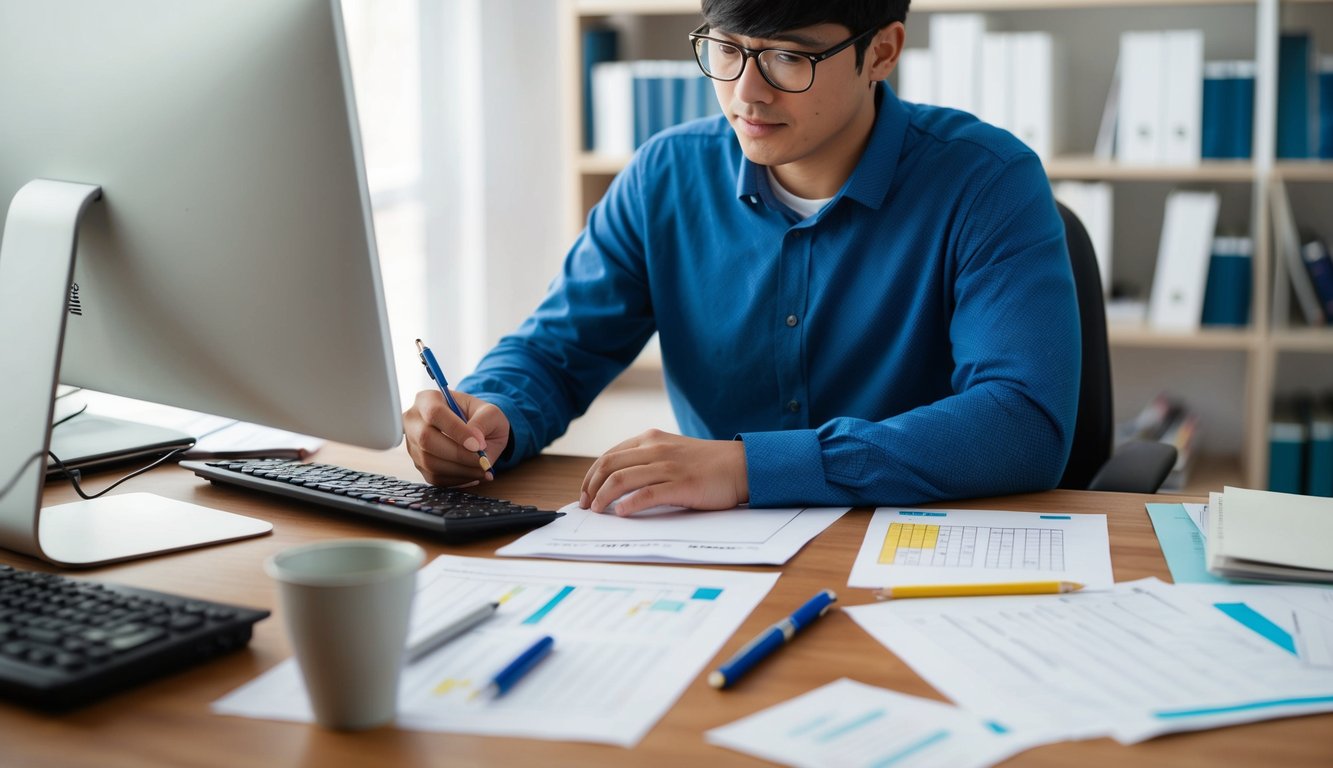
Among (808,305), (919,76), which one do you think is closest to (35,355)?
(808,305)

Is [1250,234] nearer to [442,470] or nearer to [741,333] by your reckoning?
[741,333]

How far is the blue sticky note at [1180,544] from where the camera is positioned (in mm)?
971

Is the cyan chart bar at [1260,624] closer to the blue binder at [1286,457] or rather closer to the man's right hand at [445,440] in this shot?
the man's right hand at [445,440]

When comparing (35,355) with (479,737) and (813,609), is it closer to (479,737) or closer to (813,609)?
(479,737)

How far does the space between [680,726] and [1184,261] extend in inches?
86.7

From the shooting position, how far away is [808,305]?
1.56 meters

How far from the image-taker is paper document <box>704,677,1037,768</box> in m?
0.68

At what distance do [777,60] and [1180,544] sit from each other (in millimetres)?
693

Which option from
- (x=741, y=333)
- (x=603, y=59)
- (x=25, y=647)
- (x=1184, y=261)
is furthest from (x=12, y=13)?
(x=1184, y=261)

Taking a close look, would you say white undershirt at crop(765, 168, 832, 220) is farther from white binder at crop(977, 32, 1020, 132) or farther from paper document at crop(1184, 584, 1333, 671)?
white binder at crop(977, 32, 1020, 132)

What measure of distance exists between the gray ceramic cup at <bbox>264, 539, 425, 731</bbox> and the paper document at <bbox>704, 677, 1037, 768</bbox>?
188 mm

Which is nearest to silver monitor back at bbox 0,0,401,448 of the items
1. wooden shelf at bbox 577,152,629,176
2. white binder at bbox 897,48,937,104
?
wooden shelf at bbox 577,152,629,176

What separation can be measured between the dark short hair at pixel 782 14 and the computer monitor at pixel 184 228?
607 mm

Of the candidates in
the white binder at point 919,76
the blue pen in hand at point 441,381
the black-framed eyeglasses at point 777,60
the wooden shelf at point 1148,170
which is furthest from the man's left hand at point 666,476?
the white binder at point 919,76
